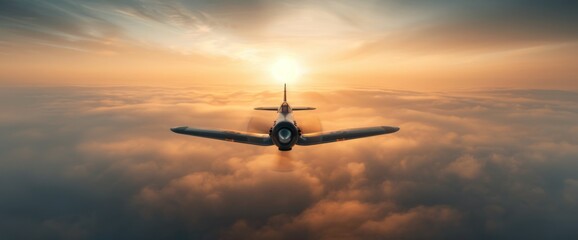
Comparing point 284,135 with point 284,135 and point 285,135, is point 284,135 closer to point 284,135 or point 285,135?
point 284,135

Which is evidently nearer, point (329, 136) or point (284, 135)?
point (284, 135)

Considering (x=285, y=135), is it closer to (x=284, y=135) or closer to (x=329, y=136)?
(x=284, y=135)

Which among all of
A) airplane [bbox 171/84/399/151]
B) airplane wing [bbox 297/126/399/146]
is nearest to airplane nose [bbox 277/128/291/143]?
airplane [bbox 171/84/399/151]

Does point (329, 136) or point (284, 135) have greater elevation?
point (284, 135)

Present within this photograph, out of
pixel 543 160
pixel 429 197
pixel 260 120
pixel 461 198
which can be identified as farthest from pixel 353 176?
pixel 543 160

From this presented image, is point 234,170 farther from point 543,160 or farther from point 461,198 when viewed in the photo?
point 543,160

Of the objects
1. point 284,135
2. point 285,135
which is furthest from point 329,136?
point 284,135

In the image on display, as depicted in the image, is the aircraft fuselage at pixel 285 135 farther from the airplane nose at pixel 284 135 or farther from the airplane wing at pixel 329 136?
the airplane wing at pixel 329 136

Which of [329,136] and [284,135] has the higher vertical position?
[284,135]

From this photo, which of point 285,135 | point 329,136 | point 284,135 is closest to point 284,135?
point 284,135
